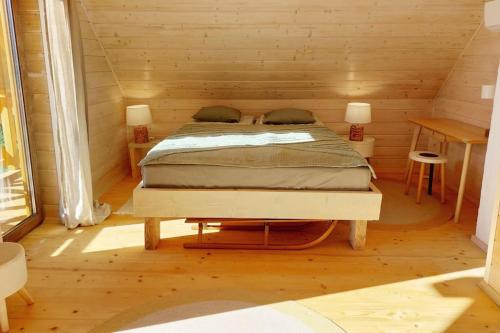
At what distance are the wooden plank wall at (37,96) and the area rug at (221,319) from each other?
159 centimetres

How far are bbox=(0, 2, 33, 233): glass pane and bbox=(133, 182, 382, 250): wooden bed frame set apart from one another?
3.46 feet

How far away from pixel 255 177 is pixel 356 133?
77.5 inches

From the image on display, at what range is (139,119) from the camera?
13.7 feet

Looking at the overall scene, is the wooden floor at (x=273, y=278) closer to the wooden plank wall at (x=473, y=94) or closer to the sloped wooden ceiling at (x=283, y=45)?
the wooden plank wall at (x=473, y=94)

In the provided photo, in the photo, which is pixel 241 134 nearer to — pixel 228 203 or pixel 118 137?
pixel 228 203

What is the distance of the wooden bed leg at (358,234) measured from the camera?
2.73 metres

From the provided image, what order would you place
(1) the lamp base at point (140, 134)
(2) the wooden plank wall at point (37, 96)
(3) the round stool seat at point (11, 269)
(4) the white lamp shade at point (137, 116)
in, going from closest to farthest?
(3) the round stool seat at point (11, 269) → (2) the wooden plank wall at point (37, 96) → (4) the white lamp shade at point (137, 116) → (1) the lamp base at point (140, 134)

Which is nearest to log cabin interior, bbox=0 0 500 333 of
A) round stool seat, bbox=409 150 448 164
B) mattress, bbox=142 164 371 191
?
mattress, bbox=142 164 371 191

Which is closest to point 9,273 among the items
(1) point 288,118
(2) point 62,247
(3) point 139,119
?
(2) point 62,247

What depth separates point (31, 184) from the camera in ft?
10.1

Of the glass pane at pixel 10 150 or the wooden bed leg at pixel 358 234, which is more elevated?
the glass pane at pixel 10 150

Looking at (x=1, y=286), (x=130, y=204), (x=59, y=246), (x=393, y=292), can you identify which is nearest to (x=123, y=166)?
(x=130, y=204)

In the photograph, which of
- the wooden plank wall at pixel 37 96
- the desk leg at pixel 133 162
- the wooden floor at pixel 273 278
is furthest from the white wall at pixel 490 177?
the desk leg at pixel 133 162

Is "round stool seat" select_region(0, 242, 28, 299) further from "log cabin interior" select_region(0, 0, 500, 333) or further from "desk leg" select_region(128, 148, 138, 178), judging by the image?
"desk leg" select_region(128, 148, 138, 178)
